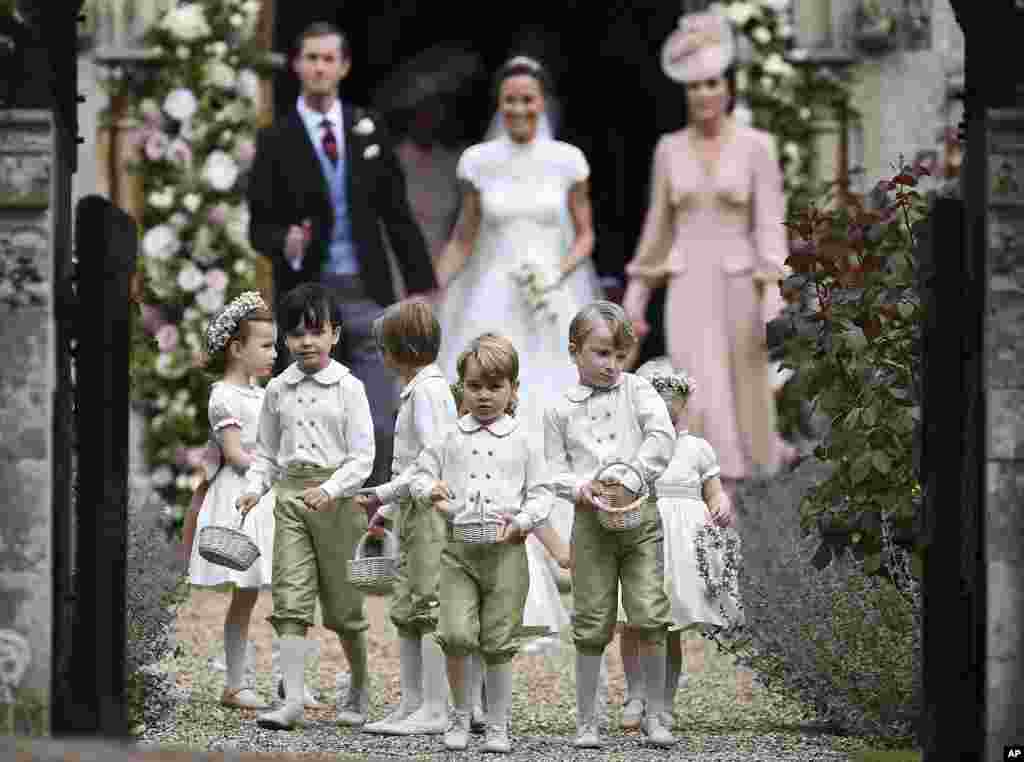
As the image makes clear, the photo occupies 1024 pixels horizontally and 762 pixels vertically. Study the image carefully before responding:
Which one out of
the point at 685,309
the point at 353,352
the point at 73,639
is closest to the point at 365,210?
the point at 353,352

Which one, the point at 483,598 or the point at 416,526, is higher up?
the point at 416,526

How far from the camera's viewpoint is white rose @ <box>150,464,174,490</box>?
12.8 meters

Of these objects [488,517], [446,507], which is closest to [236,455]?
[446,507]

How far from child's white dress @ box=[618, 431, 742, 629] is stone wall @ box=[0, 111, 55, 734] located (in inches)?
92.5

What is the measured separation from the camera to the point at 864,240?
8.41m

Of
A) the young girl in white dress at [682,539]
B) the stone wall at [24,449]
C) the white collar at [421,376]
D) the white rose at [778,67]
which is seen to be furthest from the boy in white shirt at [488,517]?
the white rose at [778,67]

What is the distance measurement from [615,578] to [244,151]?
20.1 ft

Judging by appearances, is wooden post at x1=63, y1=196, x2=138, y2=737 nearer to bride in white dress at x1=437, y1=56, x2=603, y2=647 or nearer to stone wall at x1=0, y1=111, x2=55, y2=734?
stone wall at x1=0, y1=111, x2=55, y2=734

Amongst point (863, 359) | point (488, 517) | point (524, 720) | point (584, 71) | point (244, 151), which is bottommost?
point (524, 720)

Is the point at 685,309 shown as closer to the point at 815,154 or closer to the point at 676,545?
the point at 815,154

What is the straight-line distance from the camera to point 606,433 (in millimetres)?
7551

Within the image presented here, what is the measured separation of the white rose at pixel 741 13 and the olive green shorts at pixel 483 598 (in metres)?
6.55

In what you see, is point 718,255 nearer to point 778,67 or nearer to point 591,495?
point 778,67

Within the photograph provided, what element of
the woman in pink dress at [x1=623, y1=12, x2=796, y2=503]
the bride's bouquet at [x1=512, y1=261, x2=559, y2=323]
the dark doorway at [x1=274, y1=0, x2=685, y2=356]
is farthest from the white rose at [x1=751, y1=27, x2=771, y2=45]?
the bride's bouquet at [x1=512, y1=261, x2=559, y2=323]
